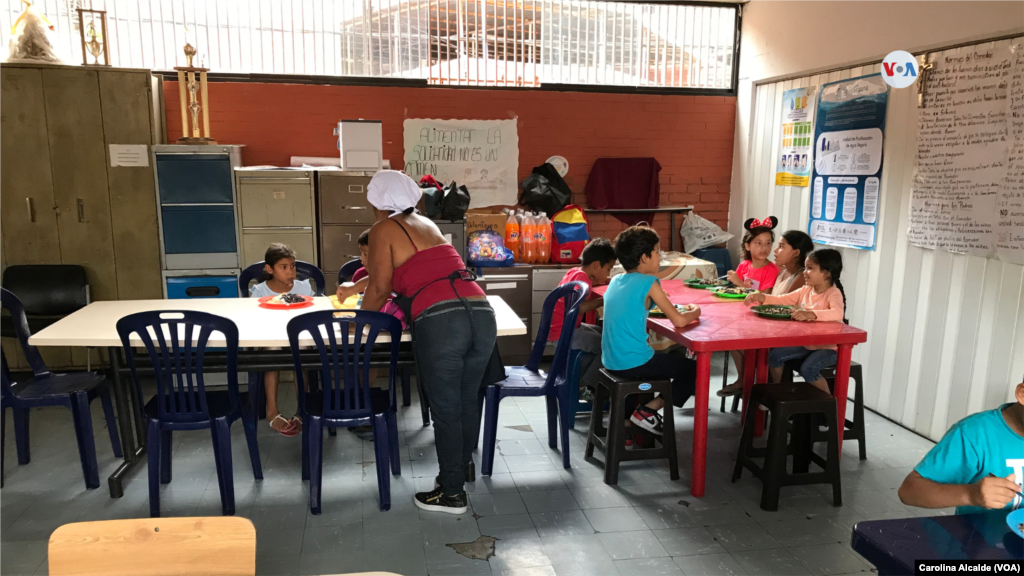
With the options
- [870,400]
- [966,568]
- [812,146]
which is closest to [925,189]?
[812,146]

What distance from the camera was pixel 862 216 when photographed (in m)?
4.81

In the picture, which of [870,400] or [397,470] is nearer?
[397,470]

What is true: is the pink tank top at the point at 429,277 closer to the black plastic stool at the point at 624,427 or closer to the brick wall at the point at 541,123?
the black plastic stool at the point at 624,427

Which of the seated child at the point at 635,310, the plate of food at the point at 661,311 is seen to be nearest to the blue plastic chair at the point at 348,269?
the seated child at the point at 635,310

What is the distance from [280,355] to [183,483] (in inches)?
33.9

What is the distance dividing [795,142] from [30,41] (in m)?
5.79

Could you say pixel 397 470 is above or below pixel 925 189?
below

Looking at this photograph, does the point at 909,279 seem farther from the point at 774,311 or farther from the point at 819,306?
the point at 774,311

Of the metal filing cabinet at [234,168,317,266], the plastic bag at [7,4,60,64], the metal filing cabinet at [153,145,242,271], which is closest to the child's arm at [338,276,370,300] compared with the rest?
the metal filing cabinet at [234,168,317,266]

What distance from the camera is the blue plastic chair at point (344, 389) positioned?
3.09 m

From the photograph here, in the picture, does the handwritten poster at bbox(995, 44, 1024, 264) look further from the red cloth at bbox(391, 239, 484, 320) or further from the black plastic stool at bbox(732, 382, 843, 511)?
the red cloth at bbox(391, 239, 484, 320)

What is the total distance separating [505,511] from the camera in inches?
131

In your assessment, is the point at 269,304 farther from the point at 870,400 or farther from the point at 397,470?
the point at 870,400

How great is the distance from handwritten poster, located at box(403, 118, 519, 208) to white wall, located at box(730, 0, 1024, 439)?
2.35 m
